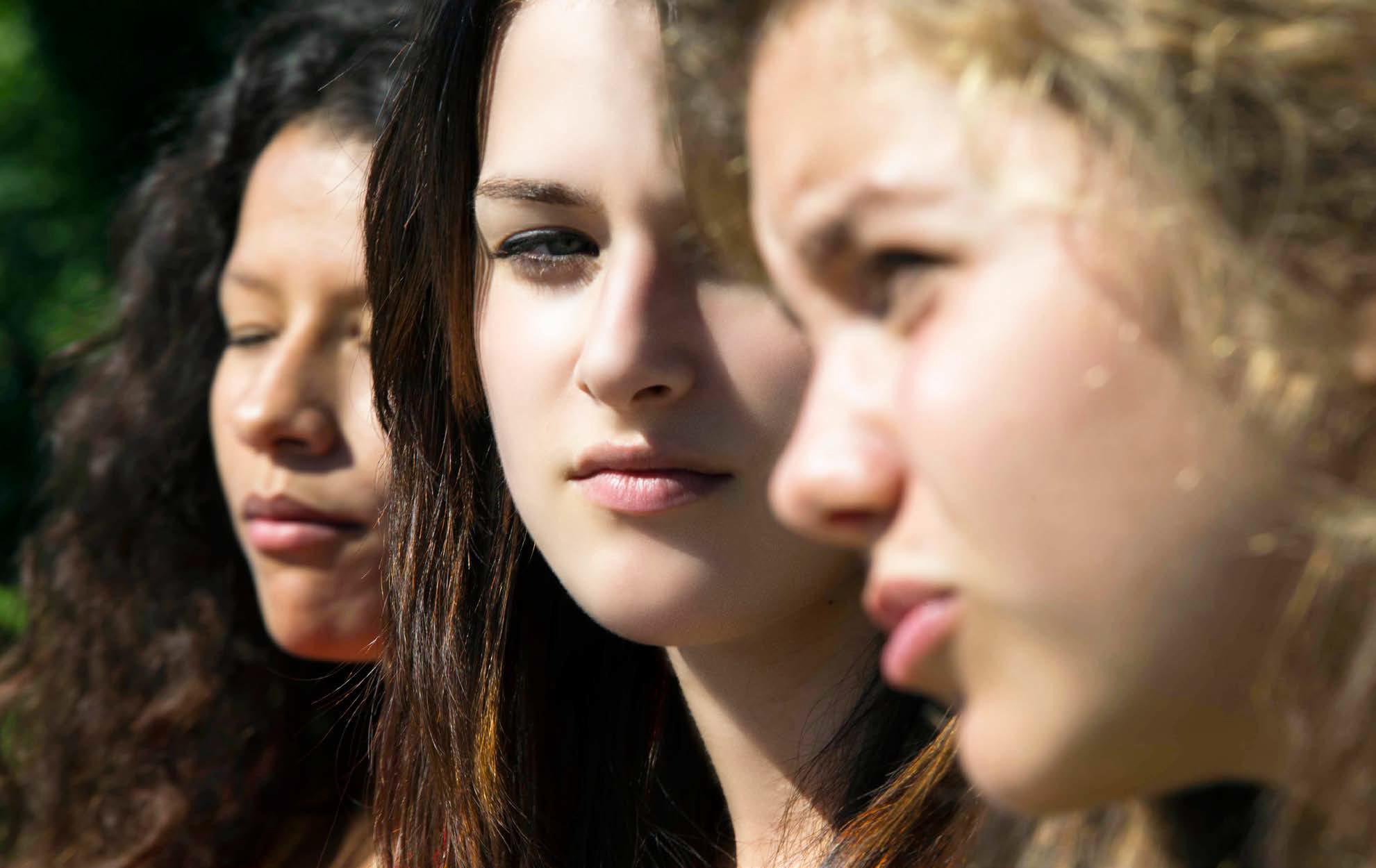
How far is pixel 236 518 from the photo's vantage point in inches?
98.7

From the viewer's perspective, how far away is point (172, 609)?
113 inches

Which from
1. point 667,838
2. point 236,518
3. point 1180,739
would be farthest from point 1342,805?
point 236,518

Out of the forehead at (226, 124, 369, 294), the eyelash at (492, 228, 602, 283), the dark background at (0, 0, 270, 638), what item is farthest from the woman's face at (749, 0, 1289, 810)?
the dark background at (0, 0, 270, 638)

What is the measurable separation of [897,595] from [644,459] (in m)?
0.55

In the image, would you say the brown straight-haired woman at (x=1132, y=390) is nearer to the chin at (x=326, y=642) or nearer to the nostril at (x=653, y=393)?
the nostril at (x=653, y=393)

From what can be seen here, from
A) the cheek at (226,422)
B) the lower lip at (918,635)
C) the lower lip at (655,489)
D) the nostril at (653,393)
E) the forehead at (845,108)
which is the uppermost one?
the forehead at (845,108)

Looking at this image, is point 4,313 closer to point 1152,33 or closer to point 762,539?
point 762,539

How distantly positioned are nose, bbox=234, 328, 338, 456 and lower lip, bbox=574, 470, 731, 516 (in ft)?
2.96

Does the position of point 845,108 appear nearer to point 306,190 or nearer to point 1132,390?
point 1132,390

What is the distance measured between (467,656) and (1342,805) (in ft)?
4.11

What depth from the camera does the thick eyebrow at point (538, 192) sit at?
1.56m

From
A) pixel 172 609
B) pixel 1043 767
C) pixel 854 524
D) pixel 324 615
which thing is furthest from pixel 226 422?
pixel 1043 767

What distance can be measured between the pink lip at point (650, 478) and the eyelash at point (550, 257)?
19 cm

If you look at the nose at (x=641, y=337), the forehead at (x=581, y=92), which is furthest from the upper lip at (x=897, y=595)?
the forehead at (x=581, y=92)
